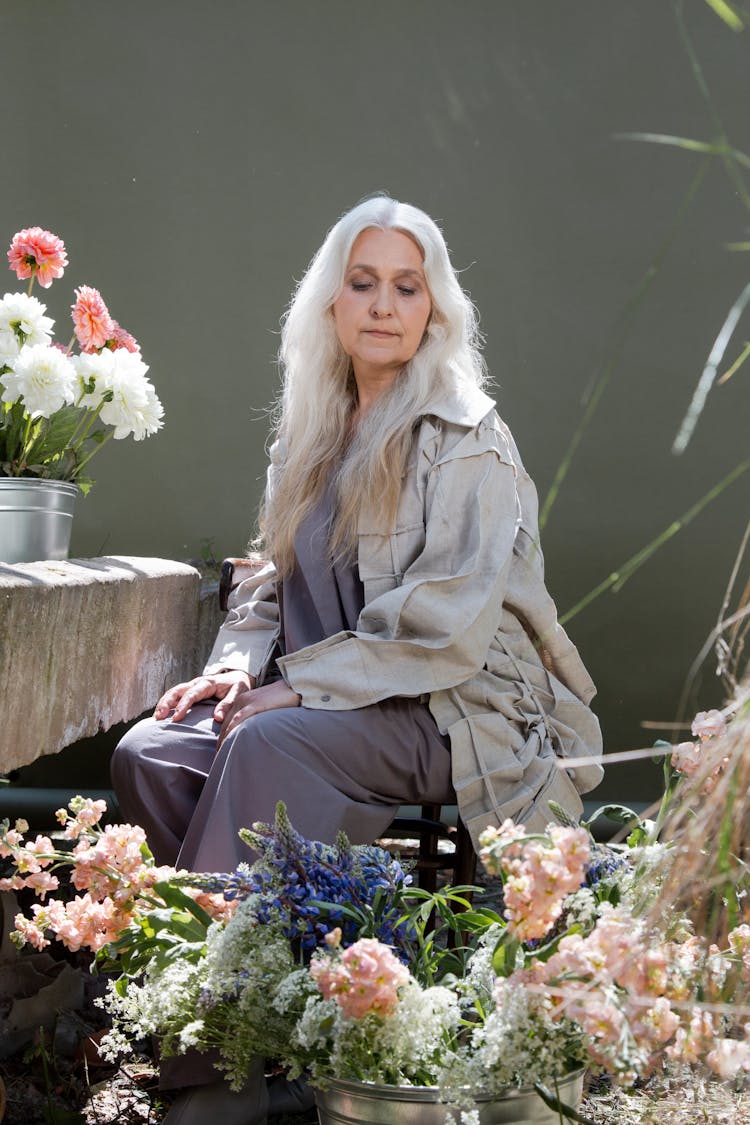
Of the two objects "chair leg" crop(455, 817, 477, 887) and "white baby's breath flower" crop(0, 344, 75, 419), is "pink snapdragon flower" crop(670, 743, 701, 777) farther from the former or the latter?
"white baby's breath flower" crop(0, 344, 75, 419)

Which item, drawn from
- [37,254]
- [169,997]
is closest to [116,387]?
[37,254]

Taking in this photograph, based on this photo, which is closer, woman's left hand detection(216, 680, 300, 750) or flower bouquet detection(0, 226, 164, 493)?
woman's left hand detection(216, 680, 300, 750)

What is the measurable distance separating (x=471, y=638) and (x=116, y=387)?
1.01 metres

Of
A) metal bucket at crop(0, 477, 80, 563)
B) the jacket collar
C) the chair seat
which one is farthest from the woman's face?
the chair seat

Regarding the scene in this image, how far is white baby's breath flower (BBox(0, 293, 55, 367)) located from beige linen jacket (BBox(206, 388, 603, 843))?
0.81 meters

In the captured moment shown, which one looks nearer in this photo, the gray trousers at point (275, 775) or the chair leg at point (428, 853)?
the gray trousers at point (275, 775)

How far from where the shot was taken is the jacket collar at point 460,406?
9.29 feet

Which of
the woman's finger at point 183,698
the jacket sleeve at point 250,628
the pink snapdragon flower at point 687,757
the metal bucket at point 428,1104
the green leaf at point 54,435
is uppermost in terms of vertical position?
the green leaf at point 54,435

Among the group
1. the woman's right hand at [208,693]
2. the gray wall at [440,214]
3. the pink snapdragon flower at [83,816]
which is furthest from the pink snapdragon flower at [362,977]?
the gray wall at [440,214]

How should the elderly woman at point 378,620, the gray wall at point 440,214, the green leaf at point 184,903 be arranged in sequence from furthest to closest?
the gray wall at point 440,214, the elderly woman at point 378,620, the green leaf at point 184,903

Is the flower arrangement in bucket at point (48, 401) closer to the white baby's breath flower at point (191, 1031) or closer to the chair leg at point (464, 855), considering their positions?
the chair leg at point (464, 855)

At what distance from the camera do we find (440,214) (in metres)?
4.45

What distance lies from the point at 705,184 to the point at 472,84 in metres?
0.82

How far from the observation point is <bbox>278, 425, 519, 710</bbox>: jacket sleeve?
2.58 m
